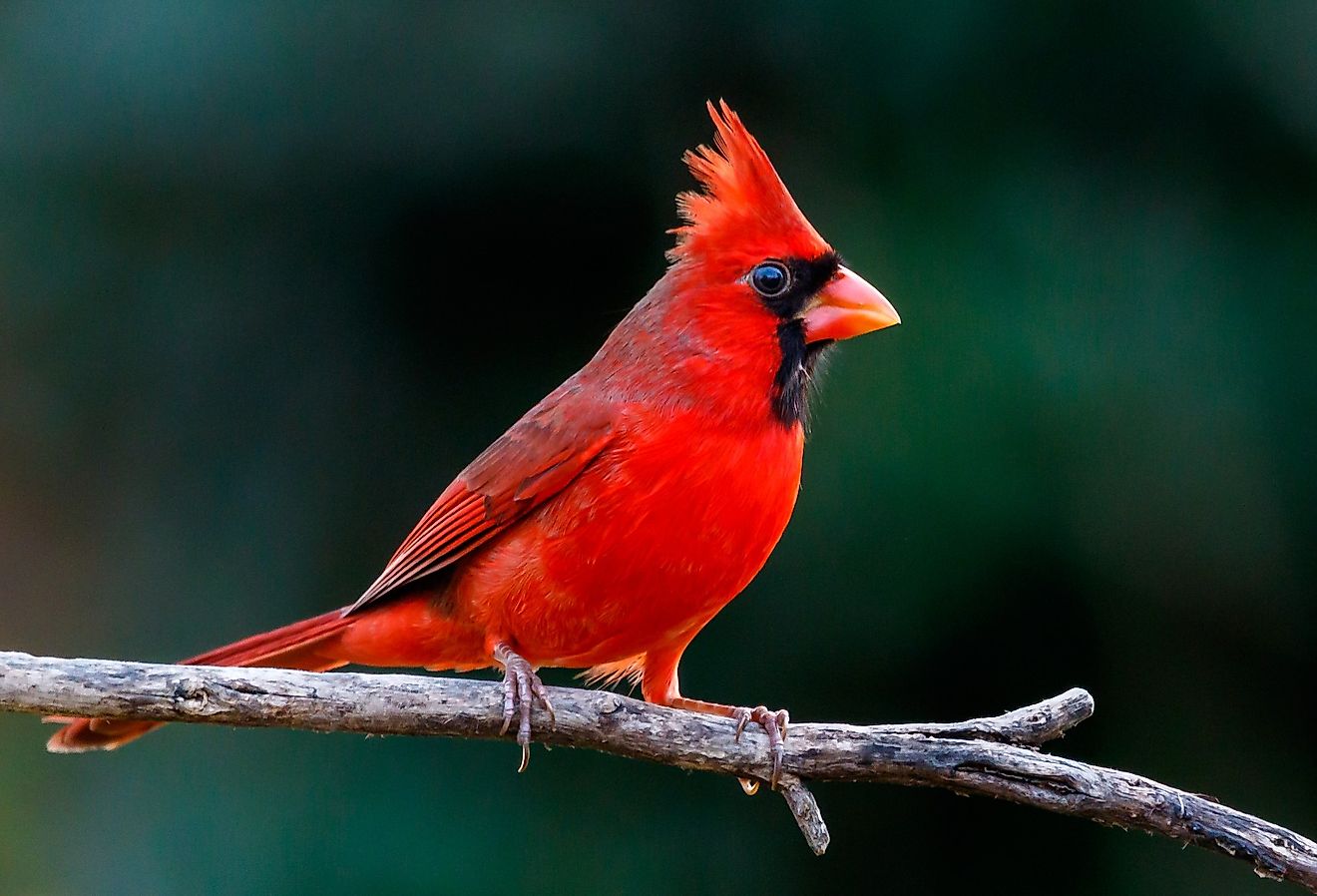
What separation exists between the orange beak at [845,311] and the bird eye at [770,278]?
8cm

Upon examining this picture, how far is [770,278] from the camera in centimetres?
313

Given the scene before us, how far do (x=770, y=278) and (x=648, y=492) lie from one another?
579mm

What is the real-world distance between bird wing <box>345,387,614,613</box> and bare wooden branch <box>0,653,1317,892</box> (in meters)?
0.48

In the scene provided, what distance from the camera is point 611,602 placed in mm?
2895

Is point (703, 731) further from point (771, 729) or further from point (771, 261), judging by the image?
point (771, 261)

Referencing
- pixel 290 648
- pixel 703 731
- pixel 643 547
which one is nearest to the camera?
pixel 703 731

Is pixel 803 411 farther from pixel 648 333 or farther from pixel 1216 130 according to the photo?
pixel 1216 130

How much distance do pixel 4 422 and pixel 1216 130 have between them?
Result: 374cm

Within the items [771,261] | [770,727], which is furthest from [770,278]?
[770,727]

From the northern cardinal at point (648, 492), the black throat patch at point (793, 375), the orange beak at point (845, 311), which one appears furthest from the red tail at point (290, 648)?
the orange beak at point (845, 311)

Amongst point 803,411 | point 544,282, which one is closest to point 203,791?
point 544,282

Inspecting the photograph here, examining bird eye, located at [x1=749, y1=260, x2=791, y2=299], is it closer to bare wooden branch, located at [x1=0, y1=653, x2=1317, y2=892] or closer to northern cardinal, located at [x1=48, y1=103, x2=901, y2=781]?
northern cardinal, located at [x1=48, y1=103, x2=901, y2=781]

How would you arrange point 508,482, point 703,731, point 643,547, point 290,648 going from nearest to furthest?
point 703,731 → point 643,547 → point 508,482 → point 290,648

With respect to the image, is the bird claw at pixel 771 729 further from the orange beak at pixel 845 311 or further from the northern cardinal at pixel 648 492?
the orange beak at pixel 845 311
